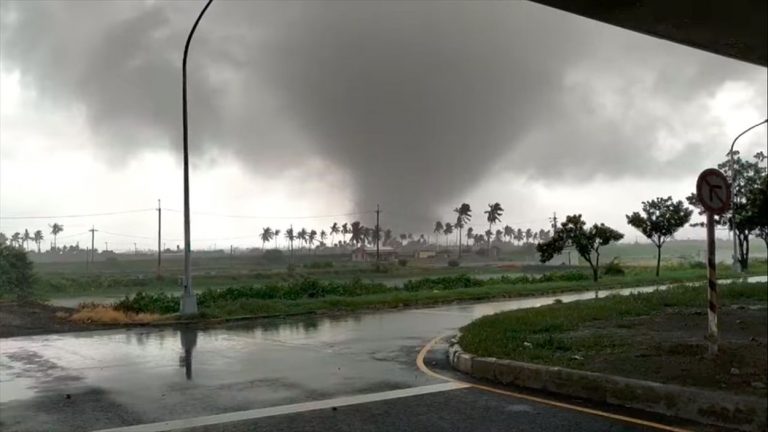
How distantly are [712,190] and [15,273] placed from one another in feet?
85.6

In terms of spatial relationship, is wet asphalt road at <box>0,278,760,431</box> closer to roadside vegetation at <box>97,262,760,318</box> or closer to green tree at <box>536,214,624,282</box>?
roadside vegetation at <box>97,262,760,318</box>

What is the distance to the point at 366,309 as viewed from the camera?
19.2 m

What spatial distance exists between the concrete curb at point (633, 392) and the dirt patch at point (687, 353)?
4.9 inches

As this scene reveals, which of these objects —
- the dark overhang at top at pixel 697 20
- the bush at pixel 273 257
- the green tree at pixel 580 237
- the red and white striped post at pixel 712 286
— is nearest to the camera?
the dark overhang at top at pixel 697 20

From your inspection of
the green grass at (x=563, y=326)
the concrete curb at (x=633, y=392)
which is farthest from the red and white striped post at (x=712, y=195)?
the concrete curb at (x=633, y=392)

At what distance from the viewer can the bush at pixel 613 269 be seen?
4108 centimetres

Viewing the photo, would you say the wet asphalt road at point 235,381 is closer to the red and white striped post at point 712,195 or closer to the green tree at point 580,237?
the red and white striped post at point 712,195

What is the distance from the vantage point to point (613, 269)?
4147 cm

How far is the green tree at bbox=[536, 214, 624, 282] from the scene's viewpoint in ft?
110

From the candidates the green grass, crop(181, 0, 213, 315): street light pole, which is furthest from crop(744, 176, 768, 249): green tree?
crop(181, 0, 213, 315): street light pole

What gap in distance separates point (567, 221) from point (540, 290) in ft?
29.8

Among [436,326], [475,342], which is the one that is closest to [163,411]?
[475,342]

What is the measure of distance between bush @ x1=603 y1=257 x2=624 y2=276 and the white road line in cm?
3611

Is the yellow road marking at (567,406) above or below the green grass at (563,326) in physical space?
below
